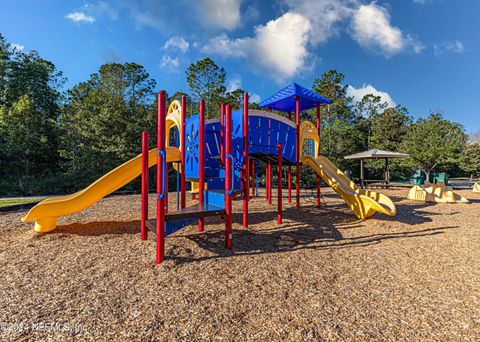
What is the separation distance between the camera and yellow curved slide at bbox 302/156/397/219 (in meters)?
7.00

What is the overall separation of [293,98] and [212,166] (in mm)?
5069

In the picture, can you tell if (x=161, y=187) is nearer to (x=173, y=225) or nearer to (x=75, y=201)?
(x=173, y=225)

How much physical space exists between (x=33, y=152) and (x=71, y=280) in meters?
18.9

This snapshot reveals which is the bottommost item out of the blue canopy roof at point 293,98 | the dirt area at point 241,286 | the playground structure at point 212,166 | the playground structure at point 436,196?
the dirt area at point 241,286

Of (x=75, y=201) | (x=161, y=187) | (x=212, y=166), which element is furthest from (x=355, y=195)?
(x=75, y=201)

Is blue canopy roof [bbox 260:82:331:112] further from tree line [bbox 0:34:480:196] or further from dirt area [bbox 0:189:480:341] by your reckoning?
tree line [bbox 0:34:480:196]

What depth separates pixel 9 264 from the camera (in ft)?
13.2

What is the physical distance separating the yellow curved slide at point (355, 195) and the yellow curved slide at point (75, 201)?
6469 mm

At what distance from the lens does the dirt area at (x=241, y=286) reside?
2.47m

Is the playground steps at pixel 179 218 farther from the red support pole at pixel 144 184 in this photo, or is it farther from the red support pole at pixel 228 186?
the red support pole at pixel 144 184

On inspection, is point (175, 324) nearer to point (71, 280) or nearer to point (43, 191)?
point (71, 280)

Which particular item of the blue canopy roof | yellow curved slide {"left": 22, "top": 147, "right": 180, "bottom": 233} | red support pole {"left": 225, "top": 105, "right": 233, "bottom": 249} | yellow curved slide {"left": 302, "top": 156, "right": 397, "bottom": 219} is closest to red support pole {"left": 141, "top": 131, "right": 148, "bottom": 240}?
yellow curved slide {"left": 22, "top": 147, "right": 180, "bottom": 233}

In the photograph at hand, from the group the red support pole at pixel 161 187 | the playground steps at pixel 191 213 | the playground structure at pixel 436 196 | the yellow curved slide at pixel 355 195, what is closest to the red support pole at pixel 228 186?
the playground steps at pixel 191 213

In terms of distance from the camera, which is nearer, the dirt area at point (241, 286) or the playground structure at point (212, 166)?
the dirt area at point (241, 286)
